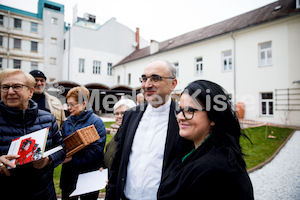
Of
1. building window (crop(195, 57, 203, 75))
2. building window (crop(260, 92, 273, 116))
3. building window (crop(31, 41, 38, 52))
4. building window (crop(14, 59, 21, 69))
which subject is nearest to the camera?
building window (crop(260, 92, 273, 116))

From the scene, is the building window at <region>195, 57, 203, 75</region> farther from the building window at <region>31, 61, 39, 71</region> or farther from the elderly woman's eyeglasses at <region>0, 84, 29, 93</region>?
the building window at <region>31, 61, 39, 71</region>

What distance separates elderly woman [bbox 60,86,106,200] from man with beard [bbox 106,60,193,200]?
1.82ft

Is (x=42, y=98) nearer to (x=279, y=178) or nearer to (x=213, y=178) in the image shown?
(x=213, y=178)

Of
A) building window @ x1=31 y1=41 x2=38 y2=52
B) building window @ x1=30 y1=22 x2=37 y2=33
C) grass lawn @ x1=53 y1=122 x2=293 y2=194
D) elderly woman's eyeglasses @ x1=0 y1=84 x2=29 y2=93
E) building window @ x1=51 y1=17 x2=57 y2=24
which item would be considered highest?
building window @ x1=51 y1=17 x2=57 y2=24

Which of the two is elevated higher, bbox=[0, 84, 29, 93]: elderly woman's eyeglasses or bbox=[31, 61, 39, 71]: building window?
bbox=[31, 61, 39, 71]: building window

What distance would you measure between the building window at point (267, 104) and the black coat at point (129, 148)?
14614 mm

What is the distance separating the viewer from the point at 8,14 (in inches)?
1021

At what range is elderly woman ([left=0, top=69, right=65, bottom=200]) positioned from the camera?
5.82 ft

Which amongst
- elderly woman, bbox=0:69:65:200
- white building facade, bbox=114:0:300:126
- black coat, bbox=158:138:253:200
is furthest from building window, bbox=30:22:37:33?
black coat, bbox=158:138:253:200

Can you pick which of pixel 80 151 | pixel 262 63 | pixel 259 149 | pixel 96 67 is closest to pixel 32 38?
pixel 96 67

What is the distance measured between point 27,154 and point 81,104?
1.25 metres

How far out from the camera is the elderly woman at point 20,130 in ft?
5.82

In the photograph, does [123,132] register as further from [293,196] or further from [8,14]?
[8,14]

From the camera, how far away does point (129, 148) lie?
2.02 metres
